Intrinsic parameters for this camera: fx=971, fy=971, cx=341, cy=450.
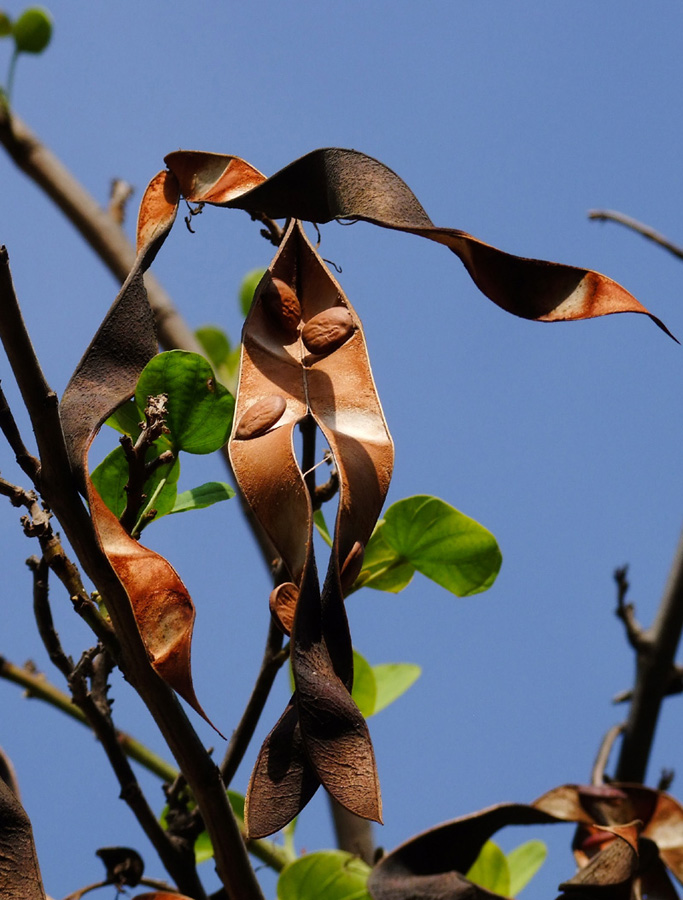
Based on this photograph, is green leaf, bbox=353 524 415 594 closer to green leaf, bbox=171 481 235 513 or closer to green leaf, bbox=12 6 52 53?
green leaf, bbox=171 481 235 513

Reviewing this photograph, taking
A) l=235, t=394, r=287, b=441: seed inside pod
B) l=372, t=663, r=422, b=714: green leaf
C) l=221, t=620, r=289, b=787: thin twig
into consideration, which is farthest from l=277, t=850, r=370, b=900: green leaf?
l=235, t=394, r=287, b=441: seed inside pod

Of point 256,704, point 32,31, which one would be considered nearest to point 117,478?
point 256,704

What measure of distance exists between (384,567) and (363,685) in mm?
149

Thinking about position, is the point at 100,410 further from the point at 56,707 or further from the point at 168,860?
the point at 56,707

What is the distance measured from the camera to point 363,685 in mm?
747

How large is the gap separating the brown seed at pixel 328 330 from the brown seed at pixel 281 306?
1cm

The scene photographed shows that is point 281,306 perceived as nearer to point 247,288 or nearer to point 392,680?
point 392,680

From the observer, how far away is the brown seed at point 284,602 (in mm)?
392

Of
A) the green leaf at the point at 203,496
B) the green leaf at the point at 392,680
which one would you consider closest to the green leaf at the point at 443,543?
the green leaf at the point at 203,496

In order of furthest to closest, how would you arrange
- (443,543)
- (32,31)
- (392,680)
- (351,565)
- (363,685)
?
(32,31), (392,680), (363,685), (443,543), (351,565)

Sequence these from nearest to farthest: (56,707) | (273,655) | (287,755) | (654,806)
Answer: (287,755) → (273,655) → (654,806) → (56,707)

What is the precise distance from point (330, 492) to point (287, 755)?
0.21 meters

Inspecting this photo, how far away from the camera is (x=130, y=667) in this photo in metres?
0.41

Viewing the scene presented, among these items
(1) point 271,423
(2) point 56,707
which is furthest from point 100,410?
(2) point 56,707
